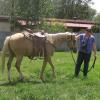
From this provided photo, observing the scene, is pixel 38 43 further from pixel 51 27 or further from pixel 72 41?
pixel 51 27

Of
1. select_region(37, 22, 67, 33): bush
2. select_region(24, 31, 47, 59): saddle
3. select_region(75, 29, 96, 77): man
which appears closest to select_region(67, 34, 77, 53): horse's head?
select_region(75, 29, 96, 77): man

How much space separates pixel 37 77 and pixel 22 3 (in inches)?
946

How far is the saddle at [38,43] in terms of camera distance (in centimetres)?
1362

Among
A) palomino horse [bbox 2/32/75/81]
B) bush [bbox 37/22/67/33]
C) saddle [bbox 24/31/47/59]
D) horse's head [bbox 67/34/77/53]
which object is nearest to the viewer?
palomino horse [bbox 2/32/75/81]

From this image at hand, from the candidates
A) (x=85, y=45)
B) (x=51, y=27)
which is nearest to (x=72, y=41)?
(x=85, y=45)

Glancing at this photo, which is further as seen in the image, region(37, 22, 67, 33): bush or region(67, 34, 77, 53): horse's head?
region(37, 22, 67, 33): bush

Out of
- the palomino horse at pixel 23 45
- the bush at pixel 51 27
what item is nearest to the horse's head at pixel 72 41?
the palomino horse at pixel 23 45

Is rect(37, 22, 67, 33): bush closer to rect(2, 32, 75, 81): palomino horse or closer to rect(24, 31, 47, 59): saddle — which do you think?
rect(2, 32, 75, 81): palomino horse

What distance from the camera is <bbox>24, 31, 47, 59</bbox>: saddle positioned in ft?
44.7

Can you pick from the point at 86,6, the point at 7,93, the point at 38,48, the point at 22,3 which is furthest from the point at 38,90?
the point at 86,6

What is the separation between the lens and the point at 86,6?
2995 inches

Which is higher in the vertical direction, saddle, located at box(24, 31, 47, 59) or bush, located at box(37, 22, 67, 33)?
saddle, located at box(24, 31, 47, 59)

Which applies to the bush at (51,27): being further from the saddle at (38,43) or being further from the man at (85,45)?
the saddle at (38,43)

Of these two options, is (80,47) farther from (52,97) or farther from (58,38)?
(52,97)
